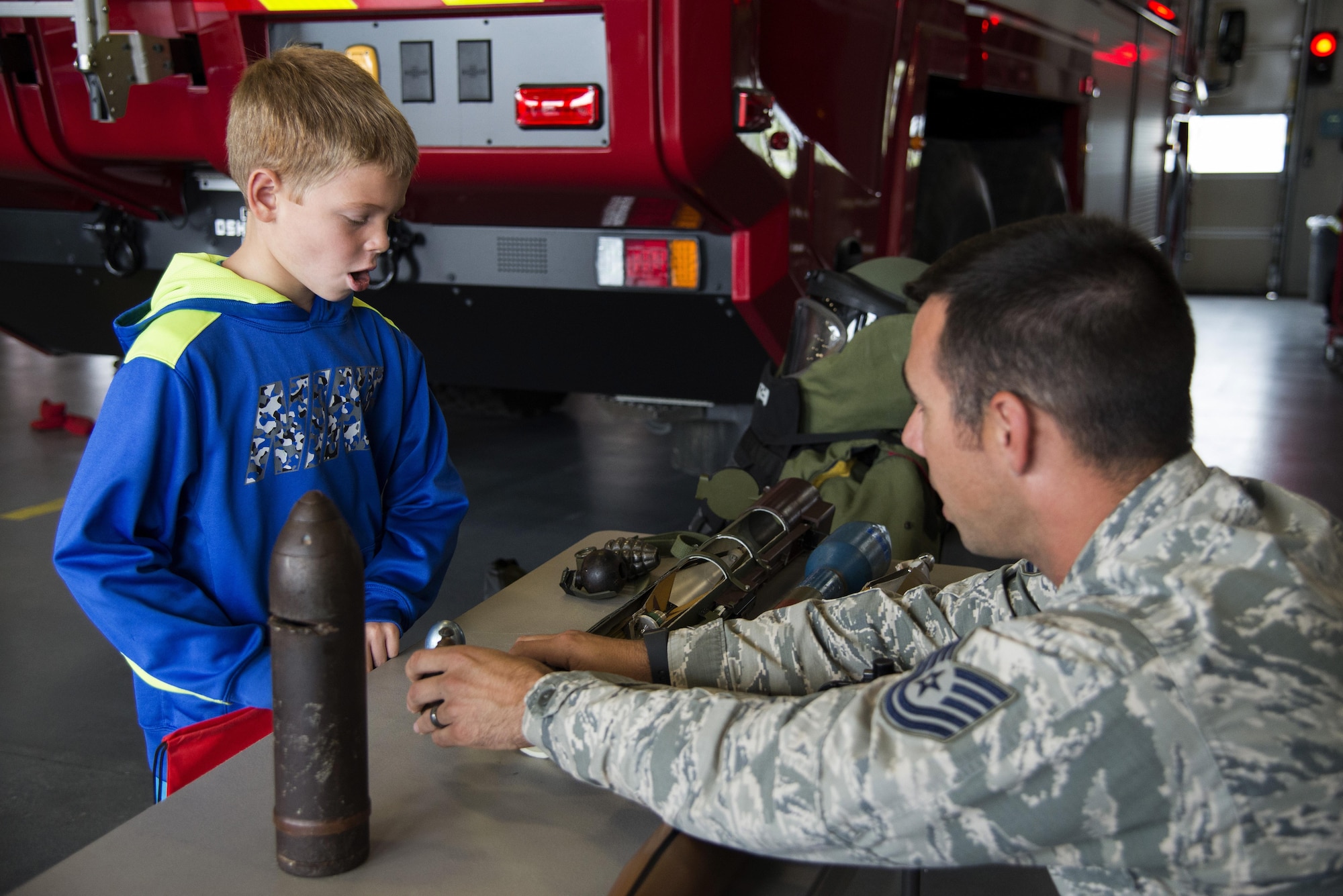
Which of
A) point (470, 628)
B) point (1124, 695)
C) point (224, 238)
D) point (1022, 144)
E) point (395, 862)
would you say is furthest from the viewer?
point (1022, 144)

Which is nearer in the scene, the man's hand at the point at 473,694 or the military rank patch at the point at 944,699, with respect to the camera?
the military rank patch at the point at 944,699

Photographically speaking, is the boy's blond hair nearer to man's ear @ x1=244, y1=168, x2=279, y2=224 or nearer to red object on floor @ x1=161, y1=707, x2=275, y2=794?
man's ear @ x1=244, y1=168, x2=279, y2=224

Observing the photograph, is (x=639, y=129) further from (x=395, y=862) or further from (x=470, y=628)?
(x=395, y=862)

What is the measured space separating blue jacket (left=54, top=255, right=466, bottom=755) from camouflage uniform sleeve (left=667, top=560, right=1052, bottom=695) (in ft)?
1.43

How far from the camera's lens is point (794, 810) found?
921mm

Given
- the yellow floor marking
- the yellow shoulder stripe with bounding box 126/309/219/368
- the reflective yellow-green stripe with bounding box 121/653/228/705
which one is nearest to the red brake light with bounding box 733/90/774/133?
the yellow shoulder stripe with bounding box 126/309/219/368

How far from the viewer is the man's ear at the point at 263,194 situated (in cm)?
142

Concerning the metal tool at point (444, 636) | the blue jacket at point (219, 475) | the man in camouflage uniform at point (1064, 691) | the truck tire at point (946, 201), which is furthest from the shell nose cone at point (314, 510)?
the truck tire at point (946, 201)

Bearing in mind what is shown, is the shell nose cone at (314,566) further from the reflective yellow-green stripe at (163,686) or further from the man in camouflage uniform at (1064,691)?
the reflective yellow-green stripe at (163,686)

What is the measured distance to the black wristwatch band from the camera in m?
1.33

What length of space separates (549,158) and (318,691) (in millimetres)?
2081

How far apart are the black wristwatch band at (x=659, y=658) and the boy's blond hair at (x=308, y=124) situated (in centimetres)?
67

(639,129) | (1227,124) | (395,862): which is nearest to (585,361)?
(639,129)

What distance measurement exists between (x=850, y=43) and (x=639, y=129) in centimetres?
92
